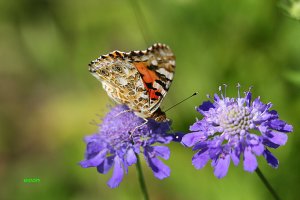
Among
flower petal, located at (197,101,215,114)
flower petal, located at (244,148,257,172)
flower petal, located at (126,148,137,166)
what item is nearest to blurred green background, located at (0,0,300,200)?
flower petal, located at (197,101,215,114)

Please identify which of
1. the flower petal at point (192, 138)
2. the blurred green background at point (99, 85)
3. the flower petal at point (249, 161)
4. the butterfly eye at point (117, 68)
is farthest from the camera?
the blurred green background at point (99, 85)

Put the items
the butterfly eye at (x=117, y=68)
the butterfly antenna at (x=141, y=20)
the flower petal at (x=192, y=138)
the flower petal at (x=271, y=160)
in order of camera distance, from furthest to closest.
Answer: the butterfly antenna at (x=141, y=20), the butterfly eye at (x=117, y=68), the flower petal at (x=192, y=138), the flower petal at (x=271, y=160)

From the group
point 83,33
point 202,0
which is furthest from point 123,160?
point 83,33

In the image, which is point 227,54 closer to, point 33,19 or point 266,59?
point 266,59

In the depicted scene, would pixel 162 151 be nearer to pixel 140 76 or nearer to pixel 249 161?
pixel 140 76

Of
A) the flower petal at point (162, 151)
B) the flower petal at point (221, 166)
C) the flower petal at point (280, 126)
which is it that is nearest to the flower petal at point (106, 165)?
→ the flower petal at point (162, 151)

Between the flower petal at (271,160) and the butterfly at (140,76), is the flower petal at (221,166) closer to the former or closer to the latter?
the flower petal at (271,160)

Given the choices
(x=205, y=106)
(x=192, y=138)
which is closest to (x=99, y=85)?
(x=205, y=106)
